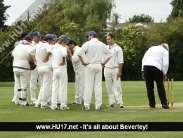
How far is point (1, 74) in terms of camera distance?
62188mm

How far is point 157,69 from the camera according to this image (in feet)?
55.0

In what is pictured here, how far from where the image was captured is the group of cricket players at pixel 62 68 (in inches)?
648

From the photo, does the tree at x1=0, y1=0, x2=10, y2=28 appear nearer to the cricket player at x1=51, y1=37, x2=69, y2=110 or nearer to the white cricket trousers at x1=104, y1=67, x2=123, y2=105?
the white cricket trousers at x1=104, y1=67, x2=123, y2=105

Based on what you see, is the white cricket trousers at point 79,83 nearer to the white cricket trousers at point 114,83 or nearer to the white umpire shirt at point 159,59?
the white cricket trousers at point 114,83

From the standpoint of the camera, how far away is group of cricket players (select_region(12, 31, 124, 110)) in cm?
1647

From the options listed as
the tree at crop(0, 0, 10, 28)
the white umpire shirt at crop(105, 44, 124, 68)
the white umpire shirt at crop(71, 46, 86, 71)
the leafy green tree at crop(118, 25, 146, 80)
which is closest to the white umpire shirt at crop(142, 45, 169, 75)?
the white umpire shirt at crop(105, 44, 124, 68)

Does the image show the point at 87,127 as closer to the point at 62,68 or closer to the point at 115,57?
the point at 62,68

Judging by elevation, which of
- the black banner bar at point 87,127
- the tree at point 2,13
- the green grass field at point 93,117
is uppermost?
the tree at point 2,13

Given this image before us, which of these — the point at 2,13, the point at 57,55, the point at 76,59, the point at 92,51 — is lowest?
the point at 76,59

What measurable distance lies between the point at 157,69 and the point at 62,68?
9.30ft

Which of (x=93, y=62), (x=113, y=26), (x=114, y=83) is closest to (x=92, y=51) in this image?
(x=93, y=62)

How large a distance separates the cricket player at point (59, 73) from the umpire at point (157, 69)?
→ 2.51m

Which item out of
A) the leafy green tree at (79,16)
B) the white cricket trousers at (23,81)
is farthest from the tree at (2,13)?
the white cricket trousers at (23,81)

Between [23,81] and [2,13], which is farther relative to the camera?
[2,13]
